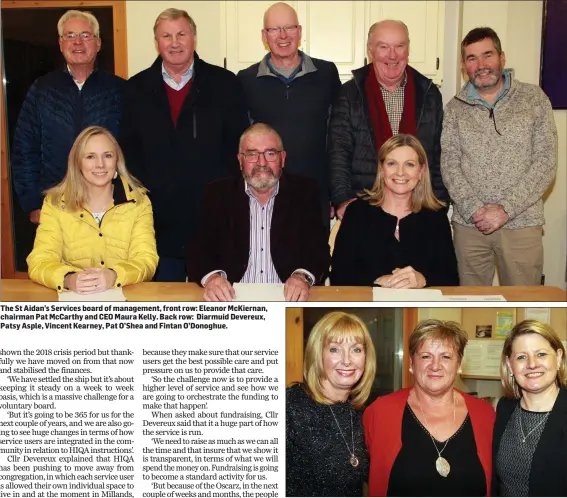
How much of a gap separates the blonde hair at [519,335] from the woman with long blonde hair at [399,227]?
34 centimetres

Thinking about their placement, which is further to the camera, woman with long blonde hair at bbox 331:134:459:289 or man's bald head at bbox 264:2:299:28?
man's bald head at bbox 264:2:299:28

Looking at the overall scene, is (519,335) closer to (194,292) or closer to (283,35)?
(194,292)

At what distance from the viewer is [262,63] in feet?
8.37

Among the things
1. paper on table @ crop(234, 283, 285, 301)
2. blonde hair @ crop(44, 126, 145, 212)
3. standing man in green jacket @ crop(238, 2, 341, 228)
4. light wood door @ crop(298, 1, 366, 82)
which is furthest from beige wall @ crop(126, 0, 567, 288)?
blonde hair @ crop(44, 126, 145, 212)

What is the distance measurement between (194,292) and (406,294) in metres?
0.56

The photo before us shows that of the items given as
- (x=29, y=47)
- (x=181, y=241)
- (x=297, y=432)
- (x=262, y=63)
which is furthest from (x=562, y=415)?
(x=29, y=47)

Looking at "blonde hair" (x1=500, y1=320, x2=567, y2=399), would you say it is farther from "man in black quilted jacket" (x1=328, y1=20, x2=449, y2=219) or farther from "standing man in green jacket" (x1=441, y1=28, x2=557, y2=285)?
"man in black quilted jacket" (x1=328, y1=20, x2=449, y2=219)

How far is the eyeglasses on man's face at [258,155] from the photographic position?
2.27 metres

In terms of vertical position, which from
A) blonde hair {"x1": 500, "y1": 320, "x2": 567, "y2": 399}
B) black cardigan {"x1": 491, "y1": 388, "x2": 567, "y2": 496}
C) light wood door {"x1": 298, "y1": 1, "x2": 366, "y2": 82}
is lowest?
black cardigan {"x1": 491, "y1": 388, "x2": 567, "y2": 496}

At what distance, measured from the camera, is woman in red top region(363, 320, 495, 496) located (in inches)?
72.7

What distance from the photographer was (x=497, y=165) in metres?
2.36

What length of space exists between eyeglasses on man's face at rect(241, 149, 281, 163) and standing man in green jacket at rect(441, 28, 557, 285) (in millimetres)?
572

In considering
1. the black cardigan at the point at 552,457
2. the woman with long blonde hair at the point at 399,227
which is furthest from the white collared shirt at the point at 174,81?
the black cardigan at the point at 552,457

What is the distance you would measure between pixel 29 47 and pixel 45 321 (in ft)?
5.18
